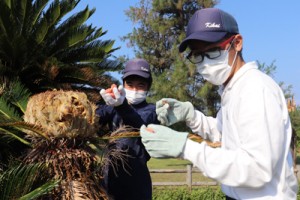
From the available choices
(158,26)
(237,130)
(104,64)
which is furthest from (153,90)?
(237,130)

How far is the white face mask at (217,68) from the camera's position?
2213 millimetres

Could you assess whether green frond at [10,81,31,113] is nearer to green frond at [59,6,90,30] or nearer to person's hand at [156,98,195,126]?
person's hand at [156,98,195,126]

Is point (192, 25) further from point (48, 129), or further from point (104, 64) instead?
point (104, 64)

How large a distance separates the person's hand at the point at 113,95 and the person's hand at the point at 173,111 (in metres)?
0.21

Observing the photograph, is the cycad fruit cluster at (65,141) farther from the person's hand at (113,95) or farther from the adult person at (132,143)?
the adult person at (132,143)

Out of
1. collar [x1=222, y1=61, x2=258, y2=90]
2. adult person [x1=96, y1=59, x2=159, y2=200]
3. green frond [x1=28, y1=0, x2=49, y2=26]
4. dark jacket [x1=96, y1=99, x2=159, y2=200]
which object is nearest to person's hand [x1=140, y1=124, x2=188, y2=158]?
collar [x1=222, y1=61, x2=258, y2=90]

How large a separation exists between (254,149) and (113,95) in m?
1.12

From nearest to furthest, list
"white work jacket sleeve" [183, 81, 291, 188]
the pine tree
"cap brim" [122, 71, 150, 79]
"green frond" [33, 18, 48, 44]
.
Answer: "white work jacket sleeve" [183, 81, 291, 188] → "cap brim" [122, 71, 150, 79] → "green frond" [33, 18, 48, 44] → the pine tree

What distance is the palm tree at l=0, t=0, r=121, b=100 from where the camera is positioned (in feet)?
18.7

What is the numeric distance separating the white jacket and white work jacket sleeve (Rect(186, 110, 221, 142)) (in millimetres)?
759

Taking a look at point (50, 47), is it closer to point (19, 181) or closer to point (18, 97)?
point (18, 97)

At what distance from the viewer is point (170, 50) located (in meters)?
26.6

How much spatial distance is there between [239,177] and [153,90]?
71.8ft

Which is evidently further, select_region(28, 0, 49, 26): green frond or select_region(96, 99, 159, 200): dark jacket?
select_region(28, 0, 49, 26): green frond
